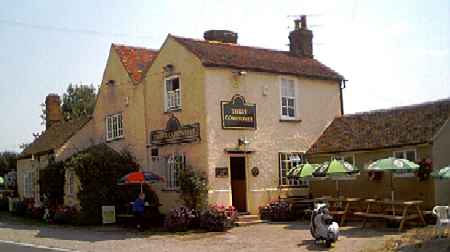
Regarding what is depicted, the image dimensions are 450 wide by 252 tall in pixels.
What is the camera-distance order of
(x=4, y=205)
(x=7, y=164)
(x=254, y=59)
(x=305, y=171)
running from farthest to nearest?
(x=7, y=164) < (x=4, y=205) < (x=254, y=59) < (x=305, y=171)

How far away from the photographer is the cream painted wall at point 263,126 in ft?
75.5

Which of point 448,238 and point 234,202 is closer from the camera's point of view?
point 448,238

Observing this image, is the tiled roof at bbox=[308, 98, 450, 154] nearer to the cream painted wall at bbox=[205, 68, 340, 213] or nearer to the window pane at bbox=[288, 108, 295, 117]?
the cream painted wall at bbox=[205, 68, 340, 213]

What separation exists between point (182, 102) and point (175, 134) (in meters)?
1.29

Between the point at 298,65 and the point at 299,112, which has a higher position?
the point at 298,65

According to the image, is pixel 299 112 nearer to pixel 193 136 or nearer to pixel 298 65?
pixel 298 65

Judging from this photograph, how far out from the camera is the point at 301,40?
28984mm

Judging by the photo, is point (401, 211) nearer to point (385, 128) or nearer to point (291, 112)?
point (385, 128)

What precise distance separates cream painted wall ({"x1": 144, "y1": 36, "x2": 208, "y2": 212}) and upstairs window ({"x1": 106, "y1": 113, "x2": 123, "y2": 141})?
2892 millimetres

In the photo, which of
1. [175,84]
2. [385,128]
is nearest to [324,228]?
[385,128]

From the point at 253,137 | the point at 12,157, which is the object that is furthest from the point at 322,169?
the point at 12,157

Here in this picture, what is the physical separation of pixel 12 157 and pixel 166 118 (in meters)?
25.5

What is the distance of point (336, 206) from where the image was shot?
74.5ft

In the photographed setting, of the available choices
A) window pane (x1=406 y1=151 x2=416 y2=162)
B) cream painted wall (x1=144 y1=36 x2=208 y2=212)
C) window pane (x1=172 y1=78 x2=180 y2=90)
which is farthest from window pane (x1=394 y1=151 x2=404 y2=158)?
window pane (x1=172 y1=78 x2=180 y2=90)
